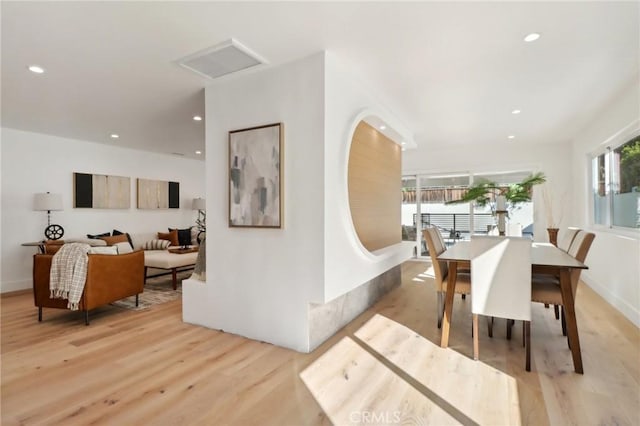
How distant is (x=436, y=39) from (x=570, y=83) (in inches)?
77.2

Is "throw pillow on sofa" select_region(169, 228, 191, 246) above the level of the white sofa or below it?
above

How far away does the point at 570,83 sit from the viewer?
3.37m

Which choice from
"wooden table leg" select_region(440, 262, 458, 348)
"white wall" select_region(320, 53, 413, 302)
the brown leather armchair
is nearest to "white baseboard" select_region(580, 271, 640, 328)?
"wooden table leg" select_region(440, 262, 458, 348)

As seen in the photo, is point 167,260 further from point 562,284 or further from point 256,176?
point 562,284

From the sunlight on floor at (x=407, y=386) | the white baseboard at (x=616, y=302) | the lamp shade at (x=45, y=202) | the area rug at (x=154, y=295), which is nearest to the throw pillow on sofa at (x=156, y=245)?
the area rug at (x=154, y=295)

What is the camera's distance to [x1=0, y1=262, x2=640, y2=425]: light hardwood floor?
1.90m

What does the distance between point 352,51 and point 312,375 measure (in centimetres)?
258

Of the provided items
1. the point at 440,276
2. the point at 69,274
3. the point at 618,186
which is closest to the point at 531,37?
the point at 440,276

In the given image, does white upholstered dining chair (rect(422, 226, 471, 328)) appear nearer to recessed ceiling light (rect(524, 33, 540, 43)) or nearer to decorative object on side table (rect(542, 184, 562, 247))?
recessed ceiling light (rect(524, 33, 540, 43))

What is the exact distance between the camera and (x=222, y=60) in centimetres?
279

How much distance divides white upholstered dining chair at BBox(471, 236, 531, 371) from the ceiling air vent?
→ 8.00ft

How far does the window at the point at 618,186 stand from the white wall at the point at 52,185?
785cm

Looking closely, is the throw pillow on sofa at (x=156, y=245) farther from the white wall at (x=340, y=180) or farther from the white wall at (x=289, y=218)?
the white wall at (x=340, y=180)

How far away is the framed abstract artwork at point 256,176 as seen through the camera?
9.45ft
